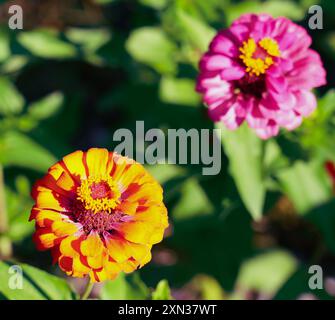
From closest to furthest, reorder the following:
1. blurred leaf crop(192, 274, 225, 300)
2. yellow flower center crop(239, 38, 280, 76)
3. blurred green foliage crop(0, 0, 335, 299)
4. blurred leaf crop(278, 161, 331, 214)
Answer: yellow flower center crop(239, 38, 280, 76) < blurred green foliage crop(0, 0, 335, 299) < blurred leaf crop(278, 161, 331, 214) < blurred leaf crop(192, 274, 225, 300)

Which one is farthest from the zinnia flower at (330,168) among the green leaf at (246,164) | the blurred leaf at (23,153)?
the blurred leaf at (23,153)

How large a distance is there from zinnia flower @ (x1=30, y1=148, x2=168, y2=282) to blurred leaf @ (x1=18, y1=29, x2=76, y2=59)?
3.60 ft

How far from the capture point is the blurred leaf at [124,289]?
160 centimetres

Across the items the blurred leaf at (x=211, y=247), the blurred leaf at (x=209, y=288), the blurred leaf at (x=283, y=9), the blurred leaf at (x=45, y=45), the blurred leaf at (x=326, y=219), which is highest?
the blurred leaf at (x=283, y=9)

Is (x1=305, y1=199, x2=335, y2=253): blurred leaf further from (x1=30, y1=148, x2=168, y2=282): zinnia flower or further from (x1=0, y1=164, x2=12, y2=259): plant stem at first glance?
(x1=0, y1=164, x2=12, y2=259): plant stem

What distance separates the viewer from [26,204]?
2.14 m

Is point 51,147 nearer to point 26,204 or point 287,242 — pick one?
point 26,204

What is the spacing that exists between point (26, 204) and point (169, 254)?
0.71 metres

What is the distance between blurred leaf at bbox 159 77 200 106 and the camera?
2064mm

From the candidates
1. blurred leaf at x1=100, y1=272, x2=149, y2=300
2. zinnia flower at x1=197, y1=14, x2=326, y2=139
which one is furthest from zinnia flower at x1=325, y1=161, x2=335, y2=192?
blurred leaf at x1=100, y1=272, x2=149, y2=300

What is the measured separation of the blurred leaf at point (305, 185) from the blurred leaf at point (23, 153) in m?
0.75

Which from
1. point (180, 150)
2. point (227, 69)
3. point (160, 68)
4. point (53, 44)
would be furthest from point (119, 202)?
point (53, 44)

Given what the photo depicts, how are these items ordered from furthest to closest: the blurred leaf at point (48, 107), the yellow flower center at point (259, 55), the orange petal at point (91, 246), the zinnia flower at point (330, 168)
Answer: the blurred leaf at point (48, 107) → the zinnia flower at point (330, 168) → the yellow flower center at point (259, 55) → the orange petal at point (91, 246)

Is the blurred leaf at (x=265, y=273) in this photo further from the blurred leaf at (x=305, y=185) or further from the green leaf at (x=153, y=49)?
the green leaf at (x=153, y=49)
